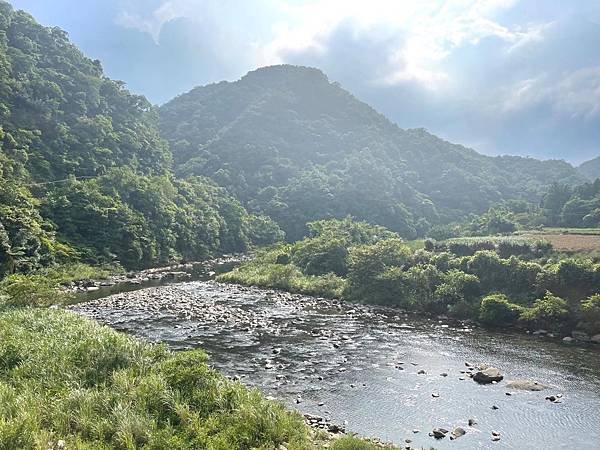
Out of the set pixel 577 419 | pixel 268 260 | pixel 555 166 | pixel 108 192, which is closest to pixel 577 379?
pixel 577 419

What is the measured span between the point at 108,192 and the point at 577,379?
244ft

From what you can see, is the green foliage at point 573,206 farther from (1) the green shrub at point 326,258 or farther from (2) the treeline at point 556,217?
(1) the green shrub at point 326,258

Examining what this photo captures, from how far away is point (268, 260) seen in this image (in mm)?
66125

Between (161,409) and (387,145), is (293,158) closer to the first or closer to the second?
(387,145)

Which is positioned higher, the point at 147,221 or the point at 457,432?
the point at 147,221

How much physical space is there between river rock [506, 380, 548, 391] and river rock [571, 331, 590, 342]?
10.3 metres

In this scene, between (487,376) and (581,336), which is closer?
(487,376)

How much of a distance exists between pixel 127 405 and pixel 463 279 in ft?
104

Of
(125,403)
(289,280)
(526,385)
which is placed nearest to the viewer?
(125,403)

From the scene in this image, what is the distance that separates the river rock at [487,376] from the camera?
21312mm

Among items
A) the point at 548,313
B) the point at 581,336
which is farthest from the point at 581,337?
the point at 548,313

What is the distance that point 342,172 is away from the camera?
6245 inches

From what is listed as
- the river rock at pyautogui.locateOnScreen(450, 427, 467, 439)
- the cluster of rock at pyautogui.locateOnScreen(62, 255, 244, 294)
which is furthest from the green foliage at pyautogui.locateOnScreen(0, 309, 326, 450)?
the cluster of rock at pyautogui.locateOnScreen(62, 255, 244, 294)

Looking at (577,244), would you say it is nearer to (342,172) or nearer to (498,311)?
(498,311)
